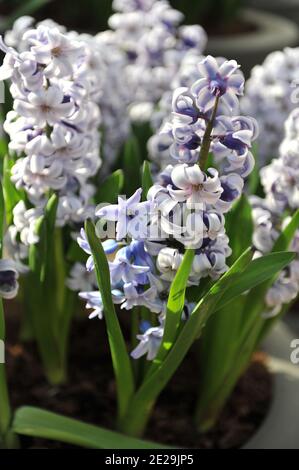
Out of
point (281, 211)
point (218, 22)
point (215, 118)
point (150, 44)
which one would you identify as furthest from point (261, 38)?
point (215, 118)

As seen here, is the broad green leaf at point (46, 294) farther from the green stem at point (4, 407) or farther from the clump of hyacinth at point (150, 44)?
the clump of hyacinth at point (150, 44)

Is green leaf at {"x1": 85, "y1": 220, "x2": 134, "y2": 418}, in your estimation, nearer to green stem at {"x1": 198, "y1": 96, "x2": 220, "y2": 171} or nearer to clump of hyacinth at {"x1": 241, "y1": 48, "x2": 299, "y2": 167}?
green stem at {"x1": 198, "y1": 96, "x2": 220, "y2": 171}

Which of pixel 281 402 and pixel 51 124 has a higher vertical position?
pixel 51 124

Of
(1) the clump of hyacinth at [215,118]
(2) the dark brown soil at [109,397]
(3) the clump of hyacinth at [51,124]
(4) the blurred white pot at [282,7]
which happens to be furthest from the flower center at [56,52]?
(4) the blurred white pot at [282,7]

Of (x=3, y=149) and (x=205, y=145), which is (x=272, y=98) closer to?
(x=3, y=149)

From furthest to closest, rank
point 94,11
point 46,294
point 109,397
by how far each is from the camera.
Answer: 1. point 94,11
2. point 109,397
3. point 46,294

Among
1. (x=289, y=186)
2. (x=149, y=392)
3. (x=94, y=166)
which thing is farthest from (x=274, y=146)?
(x=149, y=392)
